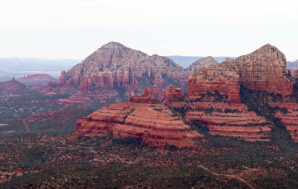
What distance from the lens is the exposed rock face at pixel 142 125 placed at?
388ft

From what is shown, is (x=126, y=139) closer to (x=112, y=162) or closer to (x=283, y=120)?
(x=112, y=162)

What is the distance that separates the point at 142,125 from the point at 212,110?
2880 centimetres

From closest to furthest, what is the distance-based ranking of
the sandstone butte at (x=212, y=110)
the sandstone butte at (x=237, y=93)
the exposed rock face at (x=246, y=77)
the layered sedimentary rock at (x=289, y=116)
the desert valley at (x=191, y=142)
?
the desert valley at (x=191, y=142), the sandstone butte at (x=212, y=110), the sandstone butte at (x=237, y=93), the layered sedimentary rock at (x=289, y=116), the exposed rock face at (x=246, y=77)

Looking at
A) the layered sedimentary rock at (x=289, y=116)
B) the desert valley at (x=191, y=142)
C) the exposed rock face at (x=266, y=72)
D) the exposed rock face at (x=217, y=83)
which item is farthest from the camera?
the exposed rock face at (x=266, y=72)

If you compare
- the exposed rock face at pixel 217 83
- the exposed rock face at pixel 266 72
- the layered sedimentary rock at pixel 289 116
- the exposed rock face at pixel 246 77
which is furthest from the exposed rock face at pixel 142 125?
the exposed rock face at pixel 266 72

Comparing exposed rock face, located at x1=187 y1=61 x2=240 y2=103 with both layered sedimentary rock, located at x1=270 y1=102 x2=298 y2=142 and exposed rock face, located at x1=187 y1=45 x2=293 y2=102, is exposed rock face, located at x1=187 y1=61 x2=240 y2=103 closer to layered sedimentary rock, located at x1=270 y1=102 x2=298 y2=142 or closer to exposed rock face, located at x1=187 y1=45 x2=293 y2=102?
exposed rock face, located at x1=187 y1=45 x2=293 y2=102

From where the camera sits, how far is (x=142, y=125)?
12294 cm

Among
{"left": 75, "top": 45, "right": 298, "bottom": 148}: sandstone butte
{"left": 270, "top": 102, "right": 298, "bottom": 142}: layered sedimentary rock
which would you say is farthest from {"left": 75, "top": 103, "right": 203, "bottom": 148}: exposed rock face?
{"left": 270, "top": 102, "right": 298, "bottom": 142}: layered sedimentary rock

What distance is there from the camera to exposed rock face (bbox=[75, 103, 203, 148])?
11812cm

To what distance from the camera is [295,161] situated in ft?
325

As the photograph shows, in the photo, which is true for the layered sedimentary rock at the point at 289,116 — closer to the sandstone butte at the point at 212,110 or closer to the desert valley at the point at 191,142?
the sandstone butte at the point at 212,110

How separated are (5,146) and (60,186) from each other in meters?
46.5

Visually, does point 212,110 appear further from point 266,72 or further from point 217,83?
point 266,72

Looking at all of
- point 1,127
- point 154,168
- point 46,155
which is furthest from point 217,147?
point 1,127
